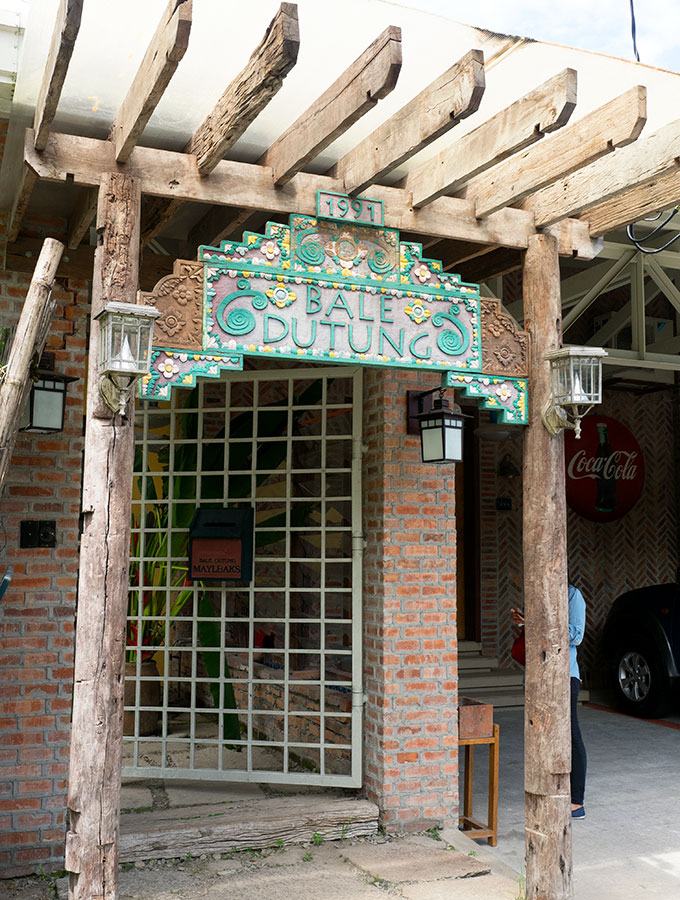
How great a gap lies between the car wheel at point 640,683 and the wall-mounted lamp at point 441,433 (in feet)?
15.1

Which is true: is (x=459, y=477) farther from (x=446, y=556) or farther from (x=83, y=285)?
(x=83, y=285)

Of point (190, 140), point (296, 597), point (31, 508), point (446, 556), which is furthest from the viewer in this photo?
point (296, 597)

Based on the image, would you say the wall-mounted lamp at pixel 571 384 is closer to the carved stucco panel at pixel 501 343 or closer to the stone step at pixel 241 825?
the carved stucco panel at pixel 501 343

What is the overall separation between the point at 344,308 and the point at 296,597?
405cm

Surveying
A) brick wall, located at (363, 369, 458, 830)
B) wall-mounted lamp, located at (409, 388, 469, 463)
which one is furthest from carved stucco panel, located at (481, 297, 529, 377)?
brick wall, located at (363, 369, 458, 830)

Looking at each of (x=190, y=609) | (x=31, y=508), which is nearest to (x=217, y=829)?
(x=31, y=508)

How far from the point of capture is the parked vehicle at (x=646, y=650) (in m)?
8.14

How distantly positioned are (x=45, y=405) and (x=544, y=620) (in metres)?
2.57

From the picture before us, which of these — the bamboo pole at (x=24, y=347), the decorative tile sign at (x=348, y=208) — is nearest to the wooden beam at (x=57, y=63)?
the bamboo pole at (x=24, y=347)

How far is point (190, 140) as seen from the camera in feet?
12.3

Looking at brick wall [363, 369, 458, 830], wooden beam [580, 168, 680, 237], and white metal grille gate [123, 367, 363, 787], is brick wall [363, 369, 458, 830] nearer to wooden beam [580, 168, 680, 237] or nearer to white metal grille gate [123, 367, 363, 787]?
white metal grille gate [123, 367, 363, 787]

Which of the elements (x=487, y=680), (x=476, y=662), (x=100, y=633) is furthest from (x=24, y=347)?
(x=476, y=662)

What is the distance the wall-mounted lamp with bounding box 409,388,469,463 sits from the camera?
15.4 ft

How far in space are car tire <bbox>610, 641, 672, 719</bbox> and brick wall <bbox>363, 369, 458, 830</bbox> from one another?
3917 millimetres
